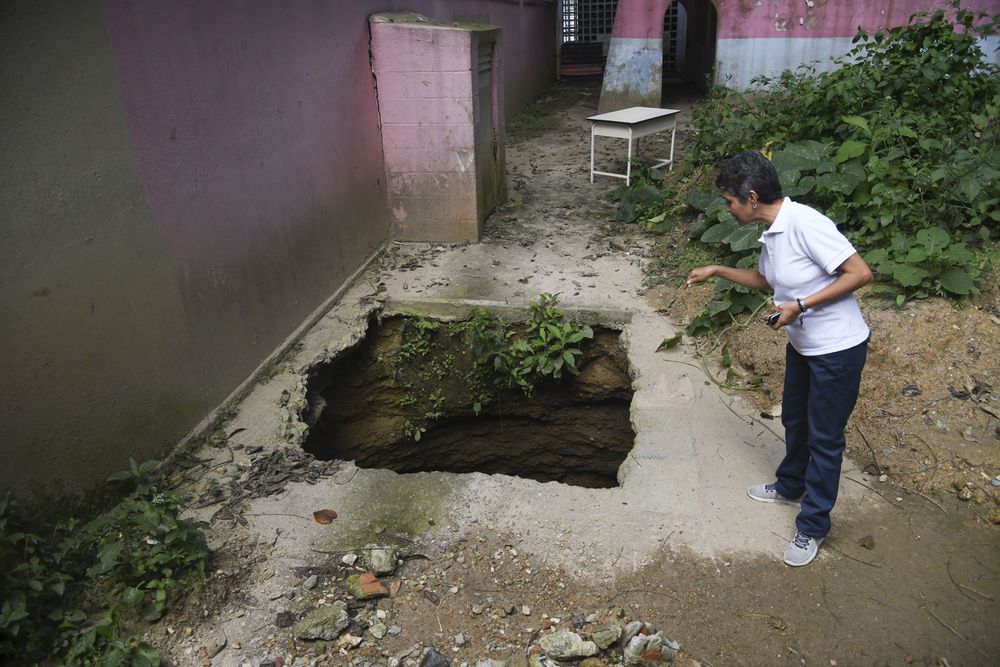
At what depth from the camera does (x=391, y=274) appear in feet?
20.1

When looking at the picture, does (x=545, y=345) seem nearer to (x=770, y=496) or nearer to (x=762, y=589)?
(x=770, y=496)

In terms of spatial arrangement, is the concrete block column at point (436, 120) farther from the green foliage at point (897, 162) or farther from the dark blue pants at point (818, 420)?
the dark blue pants at point (818, 420)

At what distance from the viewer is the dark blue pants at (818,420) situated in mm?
2756

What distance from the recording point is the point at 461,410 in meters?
5.67

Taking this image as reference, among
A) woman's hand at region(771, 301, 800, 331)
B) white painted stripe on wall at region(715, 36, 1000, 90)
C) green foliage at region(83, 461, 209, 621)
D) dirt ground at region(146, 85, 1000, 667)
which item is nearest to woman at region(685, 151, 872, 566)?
woman's hand at region(771, 301, 800, 331)

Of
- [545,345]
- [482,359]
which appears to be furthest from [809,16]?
[482,359]

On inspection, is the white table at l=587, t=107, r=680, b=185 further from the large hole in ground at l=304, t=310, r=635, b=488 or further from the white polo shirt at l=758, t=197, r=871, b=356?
the white polo shirt at l=758, t=197, r=871, b=356

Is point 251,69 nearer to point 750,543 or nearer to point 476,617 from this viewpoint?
point 476,617

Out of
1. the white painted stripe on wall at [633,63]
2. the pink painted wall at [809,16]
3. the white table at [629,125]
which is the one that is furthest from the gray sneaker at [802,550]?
the white painted stripe on wall at [633,63]

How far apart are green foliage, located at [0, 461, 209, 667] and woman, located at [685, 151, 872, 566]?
2.70 meters

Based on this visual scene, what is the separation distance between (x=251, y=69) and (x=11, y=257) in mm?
2098

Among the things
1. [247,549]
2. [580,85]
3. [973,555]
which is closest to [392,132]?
[247,549]

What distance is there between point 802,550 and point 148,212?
3579mm

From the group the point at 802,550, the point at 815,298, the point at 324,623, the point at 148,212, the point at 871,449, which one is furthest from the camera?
the point at 871,449
